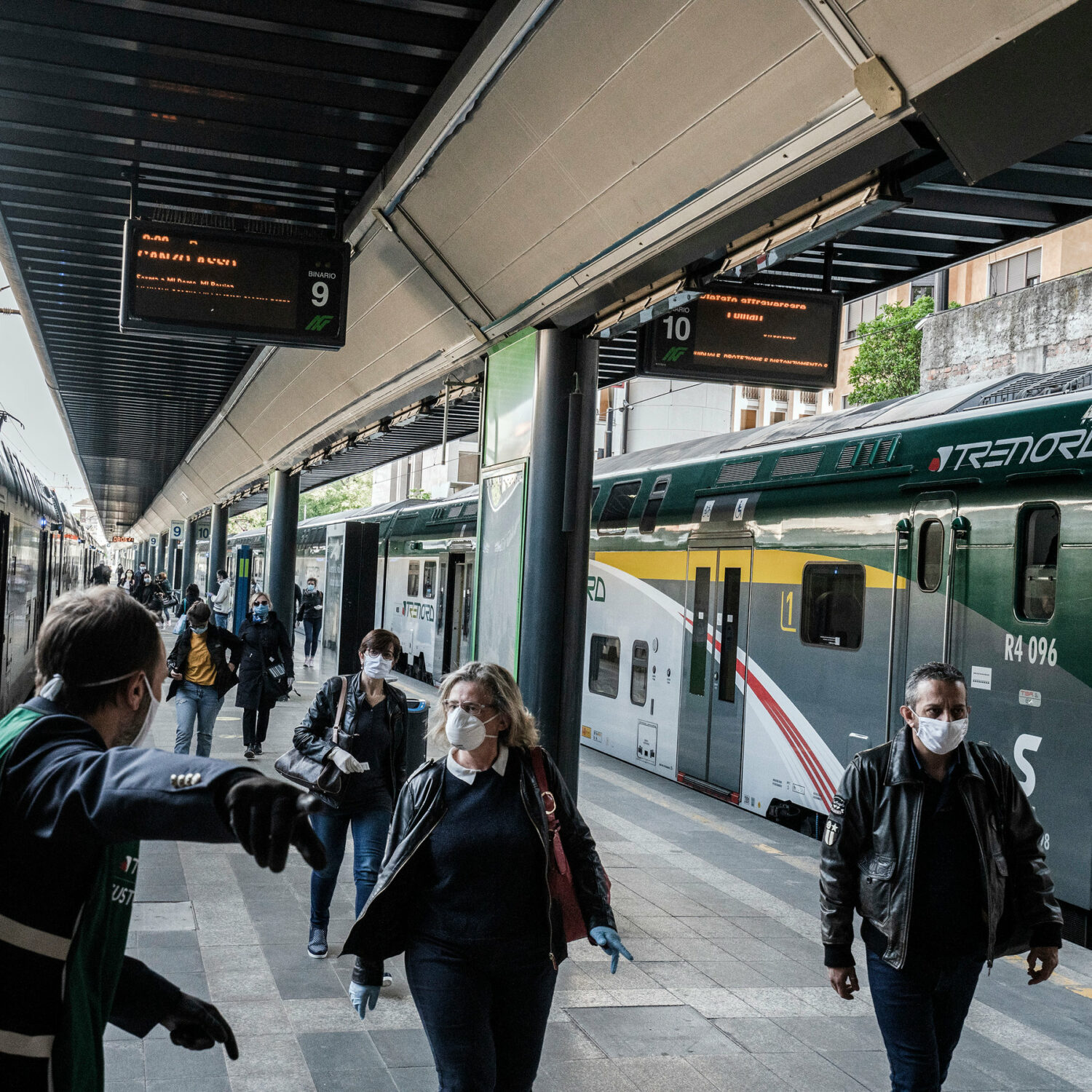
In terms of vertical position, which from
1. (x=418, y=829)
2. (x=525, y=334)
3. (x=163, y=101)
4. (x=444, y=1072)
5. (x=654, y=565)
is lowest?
(x=444, y=1072)

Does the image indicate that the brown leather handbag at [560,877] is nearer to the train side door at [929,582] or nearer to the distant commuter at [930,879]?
the distant commuter at [930,879]

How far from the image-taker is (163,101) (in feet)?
21.6

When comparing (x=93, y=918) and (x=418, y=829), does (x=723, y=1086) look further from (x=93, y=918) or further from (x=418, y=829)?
(x=93, y=918)

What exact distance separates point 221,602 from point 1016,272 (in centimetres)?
2572

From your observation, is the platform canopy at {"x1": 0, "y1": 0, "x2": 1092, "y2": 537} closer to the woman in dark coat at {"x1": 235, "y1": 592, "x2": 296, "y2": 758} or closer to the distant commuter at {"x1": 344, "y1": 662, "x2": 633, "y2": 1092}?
the distant commuter at {"x1": 344, "y1": 662, "x2": 633, "y2": 1092}

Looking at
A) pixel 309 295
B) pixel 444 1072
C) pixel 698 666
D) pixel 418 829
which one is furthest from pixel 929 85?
pixel 698 666

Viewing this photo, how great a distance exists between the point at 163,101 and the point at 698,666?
7.11m

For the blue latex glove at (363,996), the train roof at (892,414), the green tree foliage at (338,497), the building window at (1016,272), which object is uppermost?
the building window at (1016,272)

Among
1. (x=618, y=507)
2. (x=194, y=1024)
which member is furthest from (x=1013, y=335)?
(x=194, y=1024)

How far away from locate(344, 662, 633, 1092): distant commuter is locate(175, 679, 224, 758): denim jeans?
24.4 feet

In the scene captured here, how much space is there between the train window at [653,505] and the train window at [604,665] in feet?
4.65

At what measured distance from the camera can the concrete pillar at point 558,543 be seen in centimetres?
724

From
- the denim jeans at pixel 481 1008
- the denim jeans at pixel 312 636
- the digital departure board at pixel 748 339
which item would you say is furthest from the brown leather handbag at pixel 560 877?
the denim jeans at pixel 312 636

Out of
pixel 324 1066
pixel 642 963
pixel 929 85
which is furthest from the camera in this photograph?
pixel 642 963
